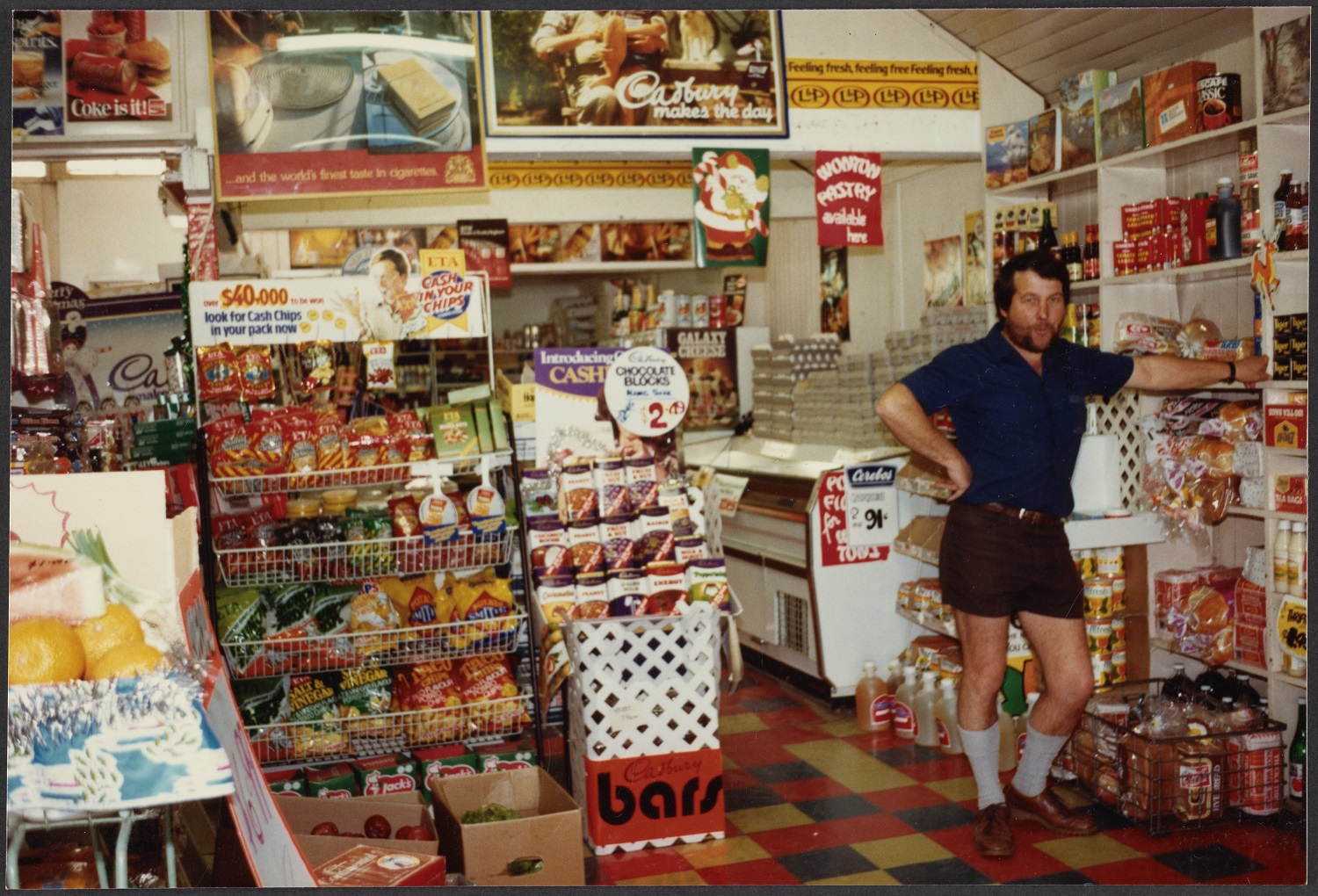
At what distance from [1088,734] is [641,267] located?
5.75 m

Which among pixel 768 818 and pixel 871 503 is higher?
pixel 871 503

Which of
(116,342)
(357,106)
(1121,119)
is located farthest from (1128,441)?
(116,342)

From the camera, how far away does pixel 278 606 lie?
436cm

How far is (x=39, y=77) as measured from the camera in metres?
4.64

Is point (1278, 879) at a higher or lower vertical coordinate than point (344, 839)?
lower

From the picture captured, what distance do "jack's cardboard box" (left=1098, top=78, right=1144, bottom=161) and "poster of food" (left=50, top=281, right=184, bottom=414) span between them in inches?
169

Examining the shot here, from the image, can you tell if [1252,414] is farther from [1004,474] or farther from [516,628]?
[516,628]

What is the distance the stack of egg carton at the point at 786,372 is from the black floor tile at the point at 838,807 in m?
2.71

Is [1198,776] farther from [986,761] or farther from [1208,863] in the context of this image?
[986,761]

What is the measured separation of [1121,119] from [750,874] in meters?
3.20

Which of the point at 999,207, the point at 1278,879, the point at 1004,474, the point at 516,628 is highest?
the point at 999,207

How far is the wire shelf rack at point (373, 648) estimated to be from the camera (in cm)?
415

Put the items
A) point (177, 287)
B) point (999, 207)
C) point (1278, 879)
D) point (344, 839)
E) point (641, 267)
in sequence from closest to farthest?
point (344, 839) < point (1278, 879) < point (999, 207) < point (177, 287) < point (641, 267)

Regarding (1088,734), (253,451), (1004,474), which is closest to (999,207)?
(1004,474)
